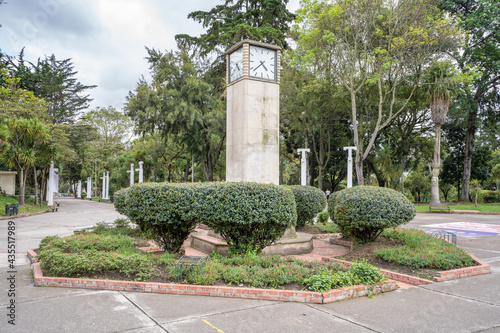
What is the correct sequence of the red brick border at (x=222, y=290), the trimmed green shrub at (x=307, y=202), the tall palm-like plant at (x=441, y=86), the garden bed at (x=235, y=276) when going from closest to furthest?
the red brick border at (x=222, y=290), the garden bed at (x=235, y=276), the trimmed green shrub at (x=307, y=202), the tall palm-like plant at (x=441, y=86)

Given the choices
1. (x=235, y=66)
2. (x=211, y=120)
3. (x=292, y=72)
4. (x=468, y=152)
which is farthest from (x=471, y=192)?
(x=235, y=66)

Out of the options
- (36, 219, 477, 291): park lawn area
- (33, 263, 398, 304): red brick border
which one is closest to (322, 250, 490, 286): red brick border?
(36, 219, 477, 291): park lawn area

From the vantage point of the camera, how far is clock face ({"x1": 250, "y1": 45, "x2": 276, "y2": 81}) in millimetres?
8680

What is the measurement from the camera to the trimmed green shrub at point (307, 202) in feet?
36.6

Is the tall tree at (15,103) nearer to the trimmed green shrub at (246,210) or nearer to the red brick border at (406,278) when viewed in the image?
the trimmed green shrub at (246,210)

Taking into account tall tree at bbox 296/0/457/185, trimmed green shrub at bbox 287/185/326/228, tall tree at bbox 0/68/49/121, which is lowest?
trimmed green shrub at bbox 287/185/326/228

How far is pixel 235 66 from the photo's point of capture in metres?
9.02

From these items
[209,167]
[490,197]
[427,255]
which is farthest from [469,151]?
[427,255]

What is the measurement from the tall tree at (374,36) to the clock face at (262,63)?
44.2 ft

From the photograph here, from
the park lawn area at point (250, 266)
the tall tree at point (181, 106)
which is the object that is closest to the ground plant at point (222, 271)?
the park lawn area at point (250, 266)

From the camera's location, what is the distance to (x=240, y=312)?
4.61m

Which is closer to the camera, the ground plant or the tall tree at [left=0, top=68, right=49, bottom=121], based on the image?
the ground plant

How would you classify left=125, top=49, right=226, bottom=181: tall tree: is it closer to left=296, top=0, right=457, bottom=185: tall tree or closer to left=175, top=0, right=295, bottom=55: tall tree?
left=175, top=0, right=295, bottom=55: tall tree

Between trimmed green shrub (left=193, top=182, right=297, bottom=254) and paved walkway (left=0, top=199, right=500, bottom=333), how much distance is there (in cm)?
176
